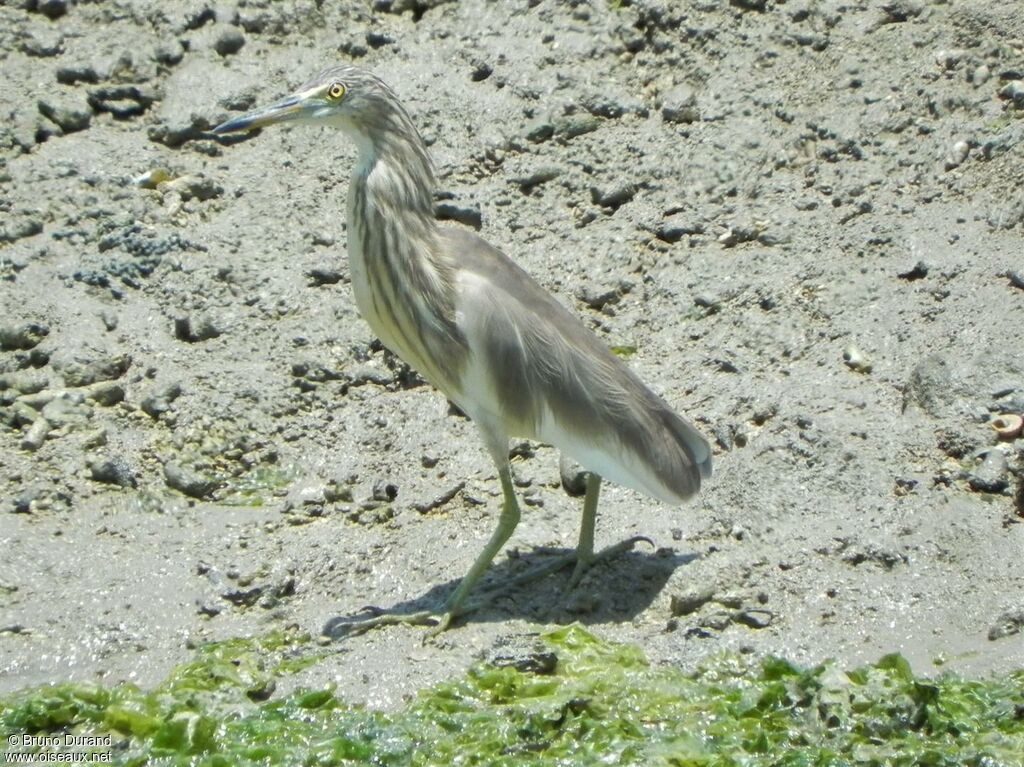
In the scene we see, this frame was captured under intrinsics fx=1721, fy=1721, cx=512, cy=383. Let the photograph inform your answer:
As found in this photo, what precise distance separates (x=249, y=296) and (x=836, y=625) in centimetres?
302

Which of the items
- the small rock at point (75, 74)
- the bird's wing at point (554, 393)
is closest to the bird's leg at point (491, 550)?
the bird's wing at point (554, 393)

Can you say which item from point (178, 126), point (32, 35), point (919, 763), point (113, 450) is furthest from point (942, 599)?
point (32, 35)

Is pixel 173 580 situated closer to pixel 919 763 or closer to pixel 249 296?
pixel 249 296

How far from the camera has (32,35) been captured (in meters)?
8.50

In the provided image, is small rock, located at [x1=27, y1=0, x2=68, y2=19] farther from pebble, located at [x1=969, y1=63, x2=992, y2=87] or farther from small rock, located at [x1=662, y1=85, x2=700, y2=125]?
pebble, located at [x1=969, y1=63, x2=992, y2=87]

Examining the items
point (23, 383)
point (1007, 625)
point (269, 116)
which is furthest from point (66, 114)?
point (1007, 625)

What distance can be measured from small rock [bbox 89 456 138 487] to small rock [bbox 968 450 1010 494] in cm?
311

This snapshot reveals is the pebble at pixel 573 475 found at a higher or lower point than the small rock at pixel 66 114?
lower

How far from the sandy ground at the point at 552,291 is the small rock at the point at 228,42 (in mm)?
22

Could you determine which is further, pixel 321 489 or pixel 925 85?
pixel 925 85

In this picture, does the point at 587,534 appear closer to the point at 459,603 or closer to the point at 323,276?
the point at 459,603

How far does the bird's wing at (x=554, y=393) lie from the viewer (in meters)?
5.95

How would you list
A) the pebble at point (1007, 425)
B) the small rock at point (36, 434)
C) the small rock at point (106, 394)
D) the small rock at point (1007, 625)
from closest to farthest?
1. the small rock at point (1007, 625)
2. the pebble at point (1007, 425)
3. the small rock at point (36, 434)
4. the small rock at point (106, 394)

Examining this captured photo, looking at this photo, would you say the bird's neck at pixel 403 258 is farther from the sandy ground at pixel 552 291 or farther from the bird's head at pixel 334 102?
the sandy ground at pixel 552 291
